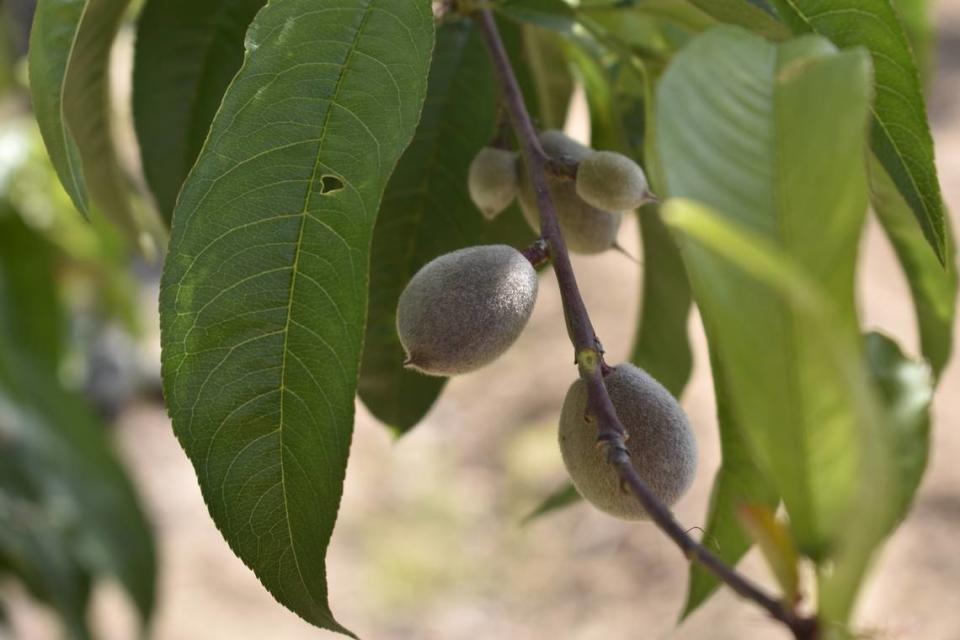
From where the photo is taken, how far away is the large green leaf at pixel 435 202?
0.95 metres

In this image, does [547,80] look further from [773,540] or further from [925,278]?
[773,540]

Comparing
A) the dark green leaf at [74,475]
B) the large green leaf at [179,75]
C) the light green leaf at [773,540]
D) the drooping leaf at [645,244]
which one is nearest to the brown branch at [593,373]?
the light green leaf at [773,540]

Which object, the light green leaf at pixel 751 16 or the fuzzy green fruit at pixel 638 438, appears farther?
the light green leaf at pixel 751 16

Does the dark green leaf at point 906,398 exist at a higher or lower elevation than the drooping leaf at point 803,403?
lower

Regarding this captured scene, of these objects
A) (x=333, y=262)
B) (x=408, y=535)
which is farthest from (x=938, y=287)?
(x=408, y=535)

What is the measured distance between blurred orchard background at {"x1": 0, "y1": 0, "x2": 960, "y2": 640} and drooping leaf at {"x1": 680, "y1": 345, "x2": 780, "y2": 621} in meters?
1.76

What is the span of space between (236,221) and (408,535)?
3308 mm

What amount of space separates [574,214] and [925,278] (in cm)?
35

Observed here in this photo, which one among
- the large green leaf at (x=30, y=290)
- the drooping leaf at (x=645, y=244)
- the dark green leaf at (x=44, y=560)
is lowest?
the dark green leaf at (x=44, y=560)

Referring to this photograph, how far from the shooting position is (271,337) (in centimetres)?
62

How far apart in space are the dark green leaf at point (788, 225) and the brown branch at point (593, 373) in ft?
0.10

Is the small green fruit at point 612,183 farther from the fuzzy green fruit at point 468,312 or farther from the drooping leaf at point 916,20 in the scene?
the drooping leaf at point 916,20

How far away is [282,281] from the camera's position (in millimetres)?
615

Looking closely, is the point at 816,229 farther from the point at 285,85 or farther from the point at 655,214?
the point at 655,214
